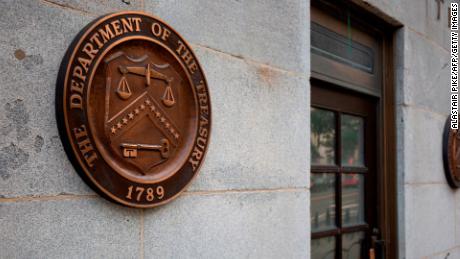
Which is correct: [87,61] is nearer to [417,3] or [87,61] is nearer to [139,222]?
[139,222]

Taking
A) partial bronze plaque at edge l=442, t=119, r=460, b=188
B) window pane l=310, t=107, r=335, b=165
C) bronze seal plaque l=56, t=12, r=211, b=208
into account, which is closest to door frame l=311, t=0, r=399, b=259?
window pane l=310, t=107, r=335, b=165

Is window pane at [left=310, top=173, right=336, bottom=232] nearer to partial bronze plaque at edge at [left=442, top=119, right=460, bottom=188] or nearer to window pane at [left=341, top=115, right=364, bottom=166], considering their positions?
window pane at [left=341, top=115, right=364, bottom=166]

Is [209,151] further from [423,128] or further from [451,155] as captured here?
[451,155]

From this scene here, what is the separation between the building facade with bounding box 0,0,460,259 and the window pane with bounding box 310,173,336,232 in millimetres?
15

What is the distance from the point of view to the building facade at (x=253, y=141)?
1.72 meters

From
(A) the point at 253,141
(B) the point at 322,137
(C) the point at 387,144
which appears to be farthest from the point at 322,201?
(A) the point at 253,141

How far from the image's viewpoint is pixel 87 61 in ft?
6.02

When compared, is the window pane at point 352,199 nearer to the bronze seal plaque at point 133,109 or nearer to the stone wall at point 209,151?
the stone wall at point 209,151

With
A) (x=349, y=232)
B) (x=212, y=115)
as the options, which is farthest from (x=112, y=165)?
(x=349, y=232)

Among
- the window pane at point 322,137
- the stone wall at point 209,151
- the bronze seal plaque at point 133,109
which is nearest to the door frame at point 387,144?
the window pane at point 322,137

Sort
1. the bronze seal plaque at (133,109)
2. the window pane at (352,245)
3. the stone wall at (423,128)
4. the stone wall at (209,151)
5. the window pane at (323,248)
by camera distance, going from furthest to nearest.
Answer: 1. the stone wall at (423,128)
2. the window pane at (352,245)
3. the window pane at (323,248)
4. the bronze seal plaque at (133,109)
5. the stone wall at (209,151)

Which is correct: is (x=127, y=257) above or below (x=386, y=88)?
below

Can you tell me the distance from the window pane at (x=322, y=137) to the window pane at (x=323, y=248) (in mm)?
529

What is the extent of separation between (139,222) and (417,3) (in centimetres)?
342
